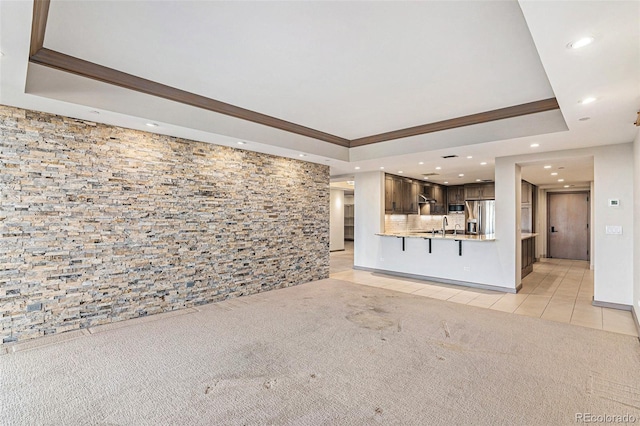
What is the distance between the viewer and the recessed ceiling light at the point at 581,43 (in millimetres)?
2092

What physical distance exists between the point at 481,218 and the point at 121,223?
326 inches

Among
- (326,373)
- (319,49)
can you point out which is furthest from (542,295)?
(319,49)

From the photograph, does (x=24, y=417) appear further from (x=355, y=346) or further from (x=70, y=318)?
(x=355, y=346)

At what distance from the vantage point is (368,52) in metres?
2.99

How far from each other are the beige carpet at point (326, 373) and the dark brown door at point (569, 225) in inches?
296

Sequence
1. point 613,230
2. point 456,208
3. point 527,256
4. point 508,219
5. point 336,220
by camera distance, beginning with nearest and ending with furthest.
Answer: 1. point 613,230
2. point 508,219
3. point 527,256
4. point 456,208
5. point 336,220

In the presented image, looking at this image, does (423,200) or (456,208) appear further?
(456,208)

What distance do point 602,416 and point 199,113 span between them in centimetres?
484

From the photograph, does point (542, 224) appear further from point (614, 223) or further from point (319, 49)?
point (319, 49)

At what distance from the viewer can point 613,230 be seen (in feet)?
15.8

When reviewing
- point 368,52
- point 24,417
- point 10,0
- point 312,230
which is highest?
point 368,52

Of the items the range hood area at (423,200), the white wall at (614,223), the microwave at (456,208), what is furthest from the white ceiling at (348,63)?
the microwave at (456,208)

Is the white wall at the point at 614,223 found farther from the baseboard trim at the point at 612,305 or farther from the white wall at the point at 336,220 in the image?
the white wall at the point at 336,220

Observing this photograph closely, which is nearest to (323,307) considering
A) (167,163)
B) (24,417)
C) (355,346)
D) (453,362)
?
(355,346)
